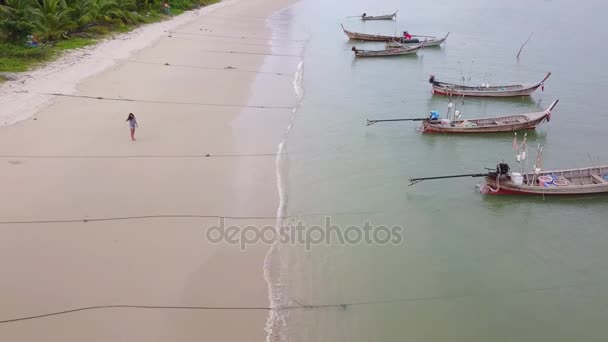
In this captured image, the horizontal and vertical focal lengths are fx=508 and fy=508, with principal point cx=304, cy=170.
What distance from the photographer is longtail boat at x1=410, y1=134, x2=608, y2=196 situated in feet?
60.5

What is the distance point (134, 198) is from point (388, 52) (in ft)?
106

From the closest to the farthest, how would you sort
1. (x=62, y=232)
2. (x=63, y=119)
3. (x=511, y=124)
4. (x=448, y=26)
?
(x=62, y=232)
(x=63, y=119)
(x=511, y=124)
(x=448, y=26)

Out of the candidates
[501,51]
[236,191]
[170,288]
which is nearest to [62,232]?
[170,288]

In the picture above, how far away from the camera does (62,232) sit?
13.9m

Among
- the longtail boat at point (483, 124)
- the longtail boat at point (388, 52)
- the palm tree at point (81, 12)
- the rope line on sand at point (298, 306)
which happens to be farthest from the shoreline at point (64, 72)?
the longtail boat at point (388, 52)

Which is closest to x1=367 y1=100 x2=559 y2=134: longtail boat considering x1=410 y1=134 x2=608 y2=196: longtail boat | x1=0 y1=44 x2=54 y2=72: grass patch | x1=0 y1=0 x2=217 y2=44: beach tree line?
x1=410 y1=134 x2=608 y2=196: longtail boat

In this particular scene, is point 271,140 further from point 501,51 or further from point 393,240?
point 501,51

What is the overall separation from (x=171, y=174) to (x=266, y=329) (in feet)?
26.4

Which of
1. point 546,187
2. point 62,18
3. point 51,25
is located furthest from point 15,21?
point 546,187

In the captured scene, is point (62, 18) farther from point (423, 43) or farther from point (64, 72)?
point (423, 43)

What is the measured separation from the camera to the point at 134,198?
1586 centimetres

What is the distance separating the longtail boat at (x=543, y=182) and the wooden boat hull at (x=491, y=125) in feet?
19.4

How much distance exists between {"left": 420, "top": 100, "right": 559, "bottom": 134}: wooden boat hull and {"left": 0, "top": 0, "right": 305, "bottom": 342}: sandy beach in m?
7.37

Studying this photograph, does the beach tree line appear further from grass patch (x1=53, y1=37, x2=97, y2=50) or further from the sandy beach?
the sandy beach
